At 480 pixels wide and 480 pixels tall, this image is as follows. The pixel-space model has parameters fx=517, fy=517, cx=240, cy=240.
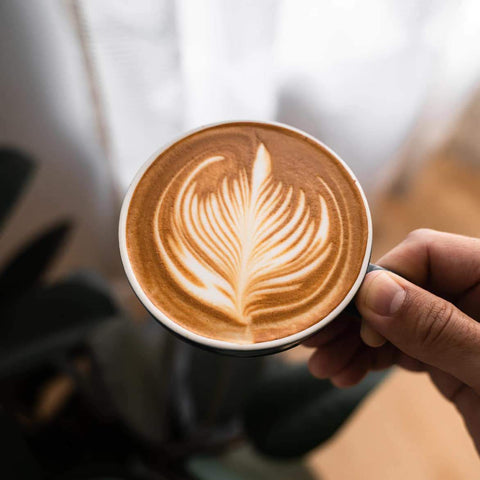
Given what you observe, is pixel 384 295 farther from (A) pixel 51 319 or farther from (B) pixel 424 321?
(A) pixel 51 319

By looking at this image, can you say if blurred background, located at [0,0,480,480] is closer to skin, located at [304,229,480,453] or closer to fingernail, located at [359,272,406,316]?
skin, located at [304,229,480,453]

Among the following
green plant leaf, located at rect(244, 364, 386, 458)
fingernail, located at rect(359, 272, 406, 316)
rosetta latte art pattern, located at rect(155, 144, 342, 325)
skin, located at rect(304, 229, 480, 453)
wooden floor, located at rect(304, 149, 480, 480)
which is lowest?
wooden floor, located at rect(304, 149, 480, 480)

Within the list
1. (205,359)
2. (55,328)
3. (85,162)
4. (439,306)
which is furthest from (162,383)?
(439,306)

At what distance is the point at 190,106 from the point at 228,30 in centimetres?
16

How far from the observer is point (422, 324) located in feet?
1.51

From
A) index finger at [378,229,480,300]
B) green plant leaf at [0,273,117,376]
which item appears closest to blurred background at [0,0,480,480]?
green plant leaf at [0,273,117,376]

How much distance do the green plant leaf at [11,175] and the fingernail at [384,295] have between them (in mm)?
528

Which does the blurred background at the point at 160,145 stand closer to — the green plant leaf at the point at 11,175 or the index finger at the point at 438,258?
the green plant leaf at the point at 11,175

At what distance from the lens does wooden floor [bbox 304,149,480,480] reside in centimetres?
99

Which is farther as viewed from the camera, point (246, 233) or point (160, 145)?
point (160, 145)

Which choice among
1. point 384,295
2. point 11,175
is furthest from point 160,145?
point 384,295

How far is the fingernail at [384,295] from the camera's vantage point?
0.46m

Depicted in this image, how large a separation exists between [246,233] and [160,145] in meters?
0.44

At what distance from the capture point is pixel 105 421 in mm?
962
